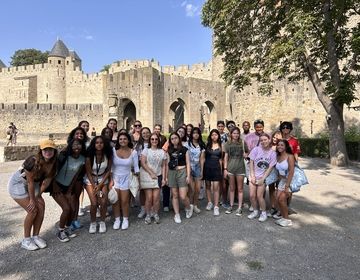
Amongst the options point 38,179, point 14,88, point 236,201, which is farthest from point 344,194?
point 14,88

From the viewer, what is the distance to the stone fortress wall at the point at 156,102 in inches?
750

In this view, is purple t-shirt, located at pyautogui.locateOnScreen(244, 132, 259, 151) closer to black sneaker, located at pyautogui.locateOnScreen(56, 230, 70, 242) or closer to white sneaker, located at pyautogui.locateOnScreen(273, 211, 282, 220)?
white sneaker, located at pyautogui.locateOnScreen(273, 211, 282, 220)

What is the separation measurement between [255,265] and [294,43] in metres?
6.80

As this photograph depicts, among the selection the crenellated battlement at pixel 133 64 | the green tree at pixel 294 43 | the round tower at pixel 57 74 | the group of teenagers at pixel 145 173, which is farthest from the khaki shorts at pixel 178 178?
the round tower at pixel 57 74

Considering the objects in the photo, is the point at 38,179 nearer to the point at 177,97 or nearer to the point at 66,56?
the point at 177,97

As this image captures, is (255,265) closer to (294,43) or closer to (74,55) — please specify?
(294,43)

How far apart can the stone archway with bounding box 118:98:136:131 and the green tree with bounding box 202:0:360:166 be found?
11.8 meters

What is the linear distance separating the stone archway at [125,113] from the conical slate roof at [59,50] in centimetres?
2342

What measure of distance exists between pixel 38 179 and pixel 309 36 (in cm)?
853

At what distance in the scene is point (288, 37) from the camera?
8.84 meters

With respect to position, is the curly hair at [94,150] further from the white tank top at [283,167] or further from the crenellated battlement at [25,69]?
the crenellated battlement at [25,69]

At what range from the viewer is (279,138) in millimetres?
4664

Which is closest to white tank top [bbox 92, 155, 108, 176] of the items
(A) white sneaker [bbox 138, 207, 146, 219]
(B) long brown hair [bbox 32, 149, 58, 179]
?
(B) long brown hair [bbox 32, 149, 58, 179]

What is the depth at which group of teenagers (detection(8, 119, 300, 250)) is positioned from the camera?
11.5ft
